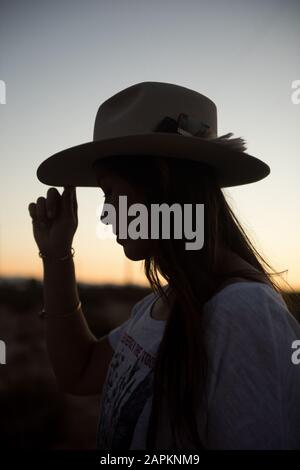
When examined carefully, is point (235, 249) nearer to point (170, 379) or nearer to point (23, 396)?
point (170, 379)

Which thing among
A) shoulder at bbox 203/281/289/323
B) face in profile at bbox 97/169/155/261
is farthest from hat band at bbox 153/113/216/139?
shoulder at bbox 203/281/289/323

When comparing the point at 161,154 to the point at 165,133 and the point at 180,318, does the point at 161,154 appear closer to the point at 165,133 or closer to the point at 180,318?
the point at 165,133

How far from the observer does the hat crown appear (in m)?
1.45

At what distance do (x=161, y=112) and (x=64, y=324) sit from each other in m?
Answer: 0.96

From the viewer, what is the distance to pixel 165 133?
1319 millimetres

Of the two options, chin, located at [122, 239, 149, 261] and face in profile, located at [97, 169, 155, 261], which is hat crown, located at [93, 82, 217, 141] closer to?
face in profile, located at [97, 169, 155, 261]

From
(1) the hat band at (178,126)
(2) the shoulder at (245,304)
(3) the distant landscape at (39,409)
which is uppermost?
(1) the hat band at (178,126)

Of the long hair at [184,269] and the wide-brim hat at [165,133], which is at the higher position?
the wide-brim hat at [165,133]

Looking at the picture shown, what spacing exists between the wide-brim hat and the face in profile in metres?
0.13

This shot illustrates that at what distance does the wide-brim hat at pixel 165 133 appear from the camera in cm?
135

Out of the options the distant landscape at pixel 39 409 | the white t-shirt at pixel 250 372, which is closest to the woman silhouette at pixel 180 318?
the white t-shirt at pixel 250 372

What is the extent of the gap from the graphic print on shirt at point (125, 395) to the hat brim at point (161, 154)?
0.68m

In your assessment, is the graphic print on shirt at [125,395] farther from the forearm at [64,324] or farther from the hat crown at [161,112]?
the hat crown at [161,112]

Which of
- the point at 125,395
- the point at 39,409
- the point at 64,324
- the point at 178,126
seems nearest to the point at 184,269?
the point at 125,395
